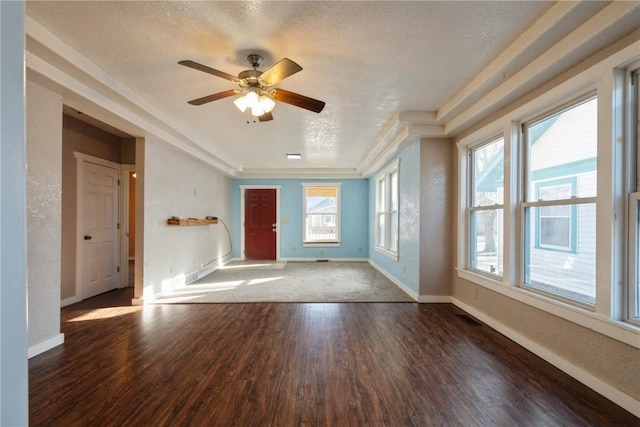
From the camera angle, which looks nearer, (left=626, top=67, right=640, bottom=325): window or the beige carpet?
(left=626, top=67, right=640, bottom=325): window

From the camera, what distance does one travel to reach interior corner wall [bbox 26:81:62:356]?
7.96 ft

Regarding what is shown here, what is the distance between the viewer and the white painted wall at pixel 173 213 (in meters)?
4.01

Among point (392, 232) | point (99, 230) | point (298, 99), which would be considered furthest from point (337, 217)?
point (298, 99)

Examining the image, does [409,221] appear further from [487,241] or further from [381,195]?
[381,195]

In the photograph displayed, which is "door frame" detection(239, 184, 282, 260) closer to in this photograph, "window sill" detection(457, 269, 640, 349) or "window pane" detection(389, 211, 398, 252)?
"window pane" detection(389, 211, 398, 252)

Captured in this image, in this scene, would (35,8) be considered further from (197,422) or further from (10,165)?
(197,422)

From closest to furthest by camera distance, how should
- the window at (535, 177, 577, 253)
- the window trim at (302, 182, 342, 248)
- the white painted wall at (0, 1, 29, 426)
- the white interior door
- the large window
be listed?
the white painted wall at (0, 1, 29, 426) < the large window < the window at (535, 177, 577, 253) < the white interior door < the window trim at (302, 182, 342, 248)

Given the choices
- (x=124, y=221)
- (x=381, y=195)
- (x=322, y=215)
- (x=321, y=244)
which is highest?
(x=381, y=195)

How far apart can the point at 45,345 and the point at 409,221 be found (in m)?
4.38

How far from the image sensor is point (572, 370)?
215 centimetres

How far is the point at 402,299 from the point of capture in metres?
4.14

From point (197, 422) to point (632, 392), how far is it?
2.63m

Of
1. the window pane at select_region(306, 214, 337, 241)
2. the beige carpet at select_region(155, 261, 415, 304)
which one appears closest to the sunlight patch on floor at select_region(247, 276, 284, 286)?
the beige carpet at select_region(155, 261, 415, 304)

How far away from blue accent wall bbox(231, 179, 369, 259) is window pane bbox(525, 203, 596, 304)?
5311 millimetres
